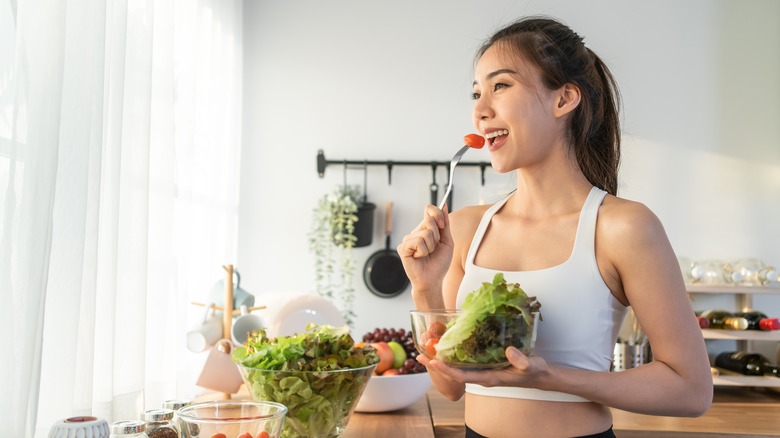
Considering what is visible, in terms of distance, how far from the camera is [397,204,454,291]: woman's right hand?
1139 millimetres

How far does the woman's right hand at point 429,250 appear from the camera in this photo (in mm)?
1139

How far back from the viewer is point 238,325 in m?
1.93

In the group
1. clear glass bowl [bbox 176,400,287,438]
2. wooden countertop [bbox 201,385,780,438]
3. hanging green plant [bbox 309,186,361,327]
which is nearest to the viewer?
clear glass bowl [bbox 176,400,287,438]

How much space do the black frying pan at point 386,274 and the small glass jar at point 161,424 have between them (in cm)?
181

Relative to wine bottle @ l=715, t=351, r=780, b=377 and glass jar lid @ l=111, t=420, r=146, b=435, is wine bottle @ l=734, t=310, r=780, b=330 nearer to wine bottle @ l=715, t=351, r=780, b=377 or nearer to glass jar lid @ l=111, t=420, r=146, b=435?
wine bottle @ l=715, t=351, r=780, b=377

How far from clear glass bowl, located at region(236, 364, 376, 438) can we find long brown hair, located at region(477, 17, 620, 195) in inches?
22.5

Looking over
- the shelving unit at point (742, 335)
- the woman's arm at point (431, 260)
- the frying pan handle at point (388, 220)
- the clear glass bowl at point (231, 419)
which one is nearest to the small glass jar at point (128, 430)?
the clear glass bowl at point (231, 419)

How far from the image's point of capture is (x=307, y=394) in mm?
1215

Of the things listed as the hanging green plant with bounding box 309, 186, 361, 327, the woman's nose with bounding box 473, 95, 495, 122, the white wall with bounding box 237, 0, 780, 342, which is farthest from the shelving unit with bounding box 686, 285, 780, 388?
the woman's nose with bounding box 473, 95, 495, 122

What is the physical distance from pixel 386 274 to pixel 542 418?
1921mm

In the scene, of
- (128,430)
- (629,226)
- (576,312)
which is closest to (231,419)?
(128,430)

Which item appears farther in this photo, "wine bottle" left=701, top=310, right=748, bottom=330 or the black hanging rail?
the black hanging rail

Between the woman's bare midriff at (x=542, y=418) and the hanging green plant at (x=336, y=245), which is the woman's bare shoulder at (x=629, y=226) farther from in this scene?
the hanging green plant at (x=336, y=245)

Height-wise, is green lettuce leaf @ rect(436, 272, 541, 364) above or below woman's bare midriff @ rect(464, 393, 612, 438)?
above
